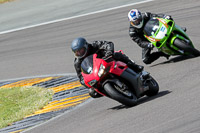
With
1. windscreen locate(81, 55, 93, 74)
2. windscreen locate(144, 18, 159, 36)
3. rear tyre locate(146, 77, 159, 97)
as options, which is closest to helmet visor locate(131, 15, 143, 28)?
windscreen locate(144, 18, 159, 36)

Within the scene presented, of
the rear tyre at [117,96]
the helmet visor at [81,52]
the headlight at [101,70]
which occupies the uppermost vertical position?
the helmet visor at [81,52]

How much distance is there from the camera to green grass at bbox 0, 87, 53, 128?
9791mm

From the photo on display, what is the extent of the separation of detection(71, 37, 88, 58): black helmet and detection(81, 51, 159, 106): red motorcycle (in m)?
0.15

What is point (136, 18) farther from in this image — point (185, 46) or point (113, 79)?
point (113, 79)

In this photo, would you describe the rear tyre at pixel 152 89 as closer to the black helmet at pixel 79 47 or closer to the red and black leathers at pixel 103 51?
the red and black leathers at pixel 103 51

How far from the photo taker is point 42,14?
20984 millimetres

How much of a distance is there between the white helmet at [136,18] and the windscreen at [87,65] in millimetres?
2762

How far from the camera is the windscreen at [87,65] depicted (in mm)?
7951

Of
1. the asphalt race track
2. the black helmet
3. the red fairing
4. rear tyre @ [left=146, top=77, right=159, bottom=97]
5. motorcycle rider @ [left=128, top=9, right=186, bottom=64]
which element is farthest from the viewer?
motorcycle rider @ [left=128, top=9, right=186, bottom=64]

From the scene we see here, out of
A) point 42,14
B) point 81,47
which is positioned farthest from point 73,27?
point 81,47

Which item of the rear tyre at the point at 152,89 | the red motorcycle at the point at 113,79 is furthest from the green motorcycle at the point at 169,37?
the red motorcycle at the point at 113,79

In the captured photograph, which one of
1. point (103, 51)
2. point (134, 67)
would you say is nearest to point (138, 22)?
point (134, 67)

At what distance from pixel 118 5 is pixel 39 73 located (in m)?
7.07

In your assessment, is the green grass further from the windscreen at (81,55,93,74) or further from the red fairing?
the red fairing
